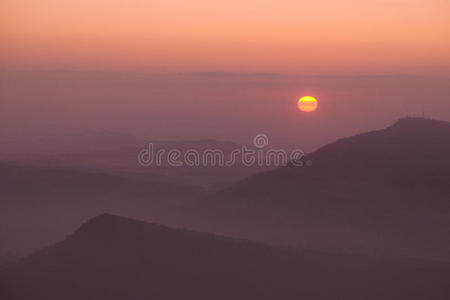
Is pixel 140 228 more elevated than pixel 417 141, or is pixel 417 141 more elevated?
pixel 417 141

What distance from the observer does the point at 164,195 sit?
545ft

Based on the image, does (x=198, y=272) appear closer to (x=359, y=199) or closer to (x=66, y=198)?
(x=359, y=199)

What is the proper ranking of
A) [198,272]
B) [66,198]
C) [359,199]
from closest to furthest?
[198,272] → [359,199] → [66,198]

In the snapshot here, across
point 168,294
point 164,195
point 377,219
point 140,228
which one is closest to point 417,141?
point 377,219

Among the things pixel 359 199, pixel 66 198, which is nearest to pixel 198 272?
pixel 359 199

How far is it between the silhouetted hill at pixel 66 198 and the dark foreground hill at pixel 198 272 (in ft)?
Answer: 185

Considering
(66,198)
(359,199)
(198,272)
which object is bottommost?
(198,272)

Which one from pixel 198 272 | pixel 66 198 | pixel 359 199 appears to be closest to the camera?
pixel 198 272

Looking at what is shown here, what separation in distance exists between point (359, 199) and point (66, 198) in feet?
272

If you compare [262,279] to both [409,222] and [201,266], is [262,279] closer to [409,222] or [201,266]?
[201,266]

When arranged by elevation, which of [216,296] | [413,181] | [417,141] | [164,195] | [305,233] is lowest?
[216,296]

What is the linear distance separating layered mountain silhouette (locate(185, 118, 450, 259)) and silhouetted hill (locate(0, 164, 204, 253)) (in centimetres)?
1956

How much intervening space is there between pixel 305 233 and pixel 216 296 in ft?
139

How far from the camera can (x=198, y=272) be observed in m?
49.6
